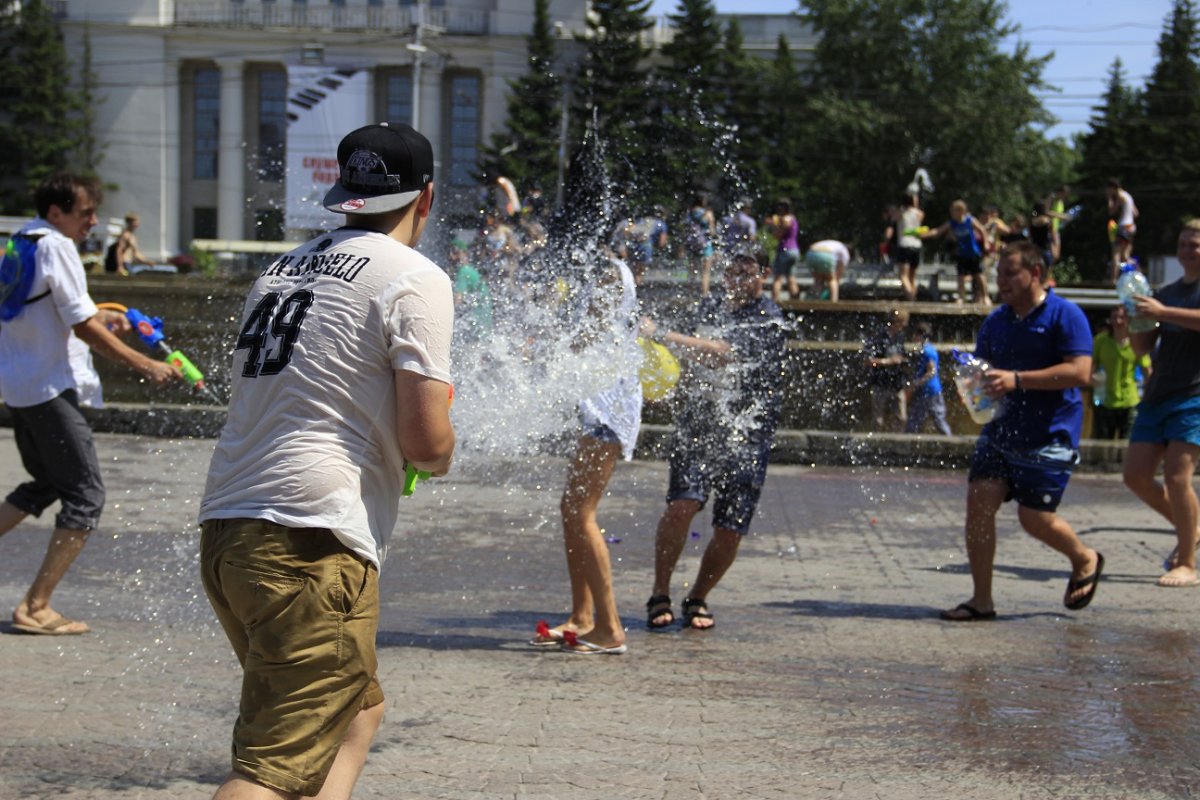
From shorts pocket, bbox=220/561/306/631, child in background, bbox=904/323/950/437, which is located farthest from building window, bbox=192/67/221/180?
shorts pocket, bbox=220/561/306/631

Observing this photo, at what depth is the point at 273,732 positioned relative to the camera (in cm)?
298

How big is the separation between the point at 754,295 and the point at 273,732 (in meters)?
3.95

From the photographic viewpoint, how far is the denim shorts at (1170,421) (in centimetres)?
758

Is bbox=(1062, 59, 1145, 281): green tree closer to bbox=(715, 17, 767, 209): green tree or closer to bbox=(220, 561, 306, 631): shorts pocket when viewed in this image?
bbox=(715, 17, 767, 209): green tree

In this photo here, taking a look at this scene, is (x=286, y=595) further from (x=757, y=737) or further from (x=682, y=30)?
(x=682, y=30)

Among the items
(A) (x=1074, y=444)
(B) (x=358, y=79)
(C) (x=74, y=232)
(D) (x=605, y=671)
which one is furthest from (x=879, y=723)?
(B) (x=358, y=79)

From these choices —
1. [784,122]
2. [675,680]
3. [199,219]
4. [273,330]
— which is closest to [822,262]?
[675,680]

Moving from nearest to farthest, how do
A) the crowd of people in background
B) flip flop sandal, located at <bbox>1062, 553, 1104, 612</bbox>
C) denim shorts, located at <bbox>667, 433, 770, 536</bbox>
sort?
denim shorts, located at <bbox>667, 433, 770, 536</bbox>
flip flop sandal, located at <bbox>1062, 553, 1104, 612</bbox>
the crowd of people in background

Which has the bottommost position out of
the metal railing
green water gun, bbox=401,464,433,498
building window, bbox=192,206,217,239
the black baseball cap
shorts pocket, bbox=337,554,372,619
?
building window, bbox=192,206,217,239

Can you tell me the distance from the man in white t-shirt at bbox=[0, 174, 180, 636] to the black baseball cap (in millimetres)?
3029

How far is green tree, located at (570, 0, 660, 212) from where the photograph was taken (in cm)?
1073

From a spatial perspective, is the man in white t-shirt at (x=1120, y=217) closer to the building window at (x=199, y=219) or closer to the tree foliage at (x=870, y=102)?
the tree foliage at (x=870, y=102)

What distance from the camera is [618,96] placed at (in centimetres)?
4191

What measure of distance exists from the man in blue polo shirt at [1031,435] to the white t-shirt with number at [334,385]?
13.5 ft
